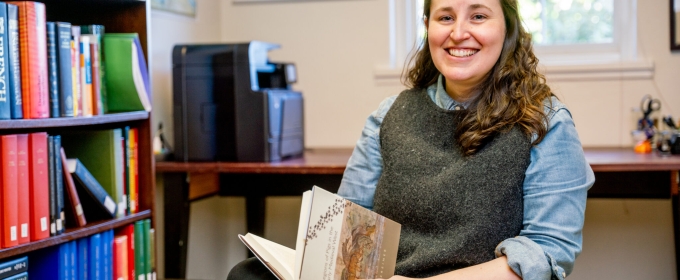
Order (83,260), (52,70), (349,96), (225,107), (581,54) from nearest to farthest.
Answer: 1. (52,70)
2. (83,260)
3. (225,107)
4. (581,54)
5. (349,96)

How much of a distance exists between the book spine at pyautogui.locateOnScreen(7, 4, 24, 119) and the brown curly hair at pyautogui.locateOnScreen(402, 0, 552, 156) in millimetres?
876

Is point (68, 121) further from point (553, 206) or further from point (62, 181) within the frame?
point (553, 206)

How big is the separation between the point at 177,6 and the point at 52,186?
45.1 inches

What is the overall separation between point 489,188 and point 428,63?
0.36m

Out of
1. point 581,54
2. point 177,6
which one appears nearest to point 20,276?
point 177,6

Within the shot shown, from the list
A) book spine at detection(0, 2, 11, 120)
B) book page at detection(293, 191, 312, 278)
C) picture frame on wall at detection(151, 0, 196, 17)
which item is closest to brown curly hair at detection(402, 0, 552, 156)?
book page at detection(293, 191, 312, 278)

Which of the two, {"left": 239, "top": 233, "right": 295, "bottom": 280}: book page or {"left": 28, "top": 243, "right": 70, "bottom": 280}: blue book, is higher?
{"left": 239, "top": 233, "right": 295, "bottom": 280}: book page

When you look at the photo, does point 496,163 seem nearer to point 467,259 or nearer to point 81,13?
point 467,259

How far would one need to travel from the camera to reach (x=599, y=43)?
2.63 metres

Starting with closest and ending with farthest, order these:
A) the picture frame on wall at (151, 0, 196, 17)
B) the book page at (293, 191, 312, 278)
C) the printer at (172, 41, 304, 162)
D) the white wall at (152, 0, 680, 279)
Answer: the book page at (293, 191, 312, 278), the printer at (172, 41, 304, 162), the picture frame on wall at (151, 0, 196, 17), the white wall at (152, 0, 680, 279)

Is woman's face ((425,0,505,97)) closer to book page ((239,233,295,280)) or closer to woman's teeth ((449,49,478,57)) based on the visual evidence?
woman's teeth ((449,49,478,57))

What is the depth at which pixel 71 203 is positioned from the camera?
1638 mm

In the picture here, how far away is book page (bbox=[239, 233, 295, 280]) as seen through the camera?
1.18 m

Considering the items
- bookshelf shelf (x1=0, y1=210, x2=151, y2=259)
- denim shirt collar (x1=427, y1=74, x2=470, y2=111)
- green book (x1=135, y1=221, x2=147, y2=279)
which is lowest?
green book (x1=135, y1=221, x2=147, y2=279)
